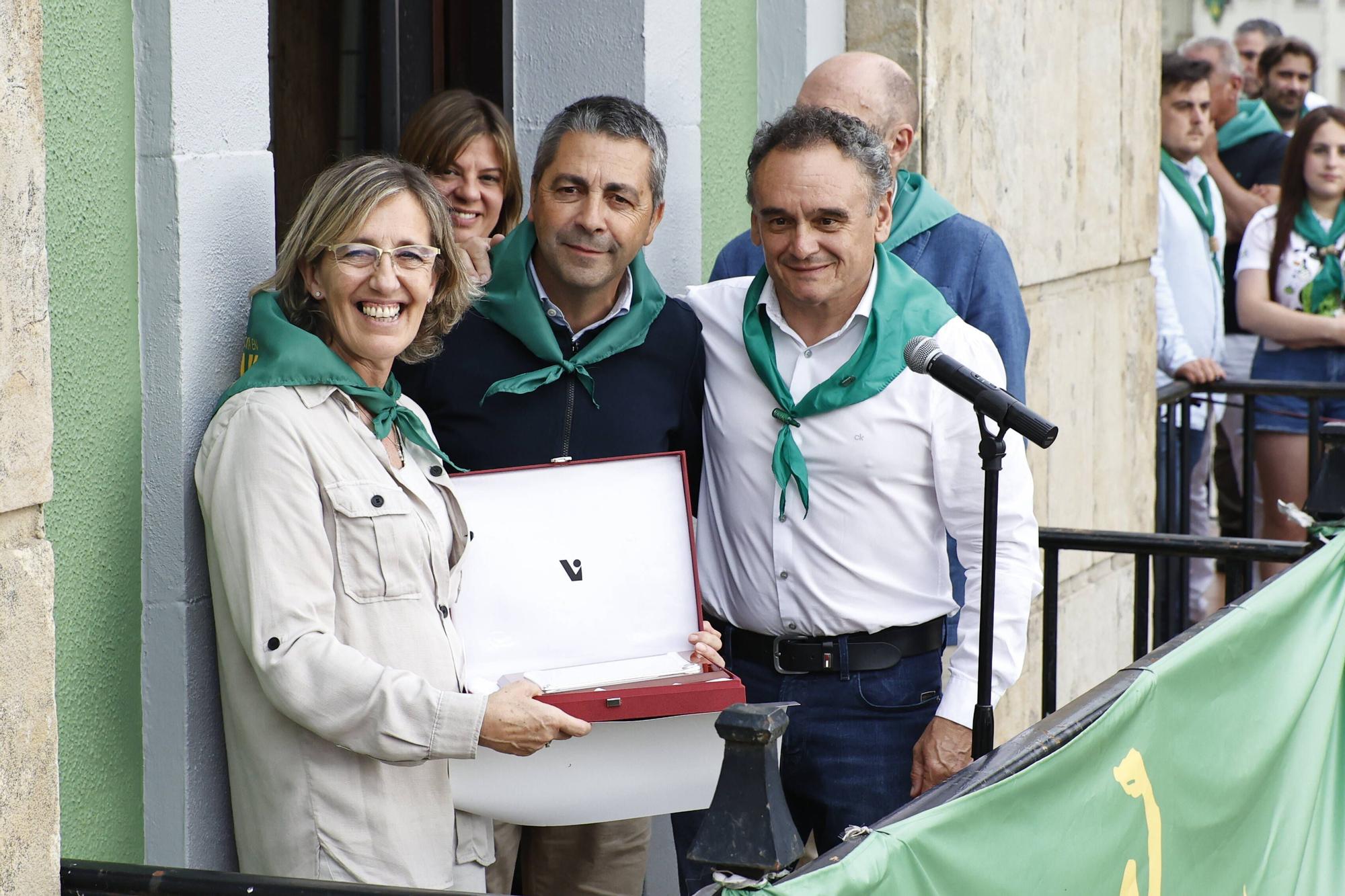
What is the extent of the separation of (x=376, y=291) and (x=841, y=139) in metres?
1.01

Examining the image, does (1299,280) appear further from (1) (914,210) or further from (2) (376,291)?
(2) (376,291)

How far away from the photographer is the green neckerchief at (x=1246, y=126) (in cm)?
894

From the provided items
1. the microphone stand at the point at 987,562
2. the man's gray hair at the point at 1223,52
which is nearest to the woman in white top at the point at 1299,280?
the man's gray hair at the point at 1223,52

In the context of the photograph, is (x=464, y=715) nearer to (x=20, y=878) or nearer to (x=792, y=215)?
(x=20, y=878)

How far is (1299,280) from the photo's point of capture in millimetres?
7219

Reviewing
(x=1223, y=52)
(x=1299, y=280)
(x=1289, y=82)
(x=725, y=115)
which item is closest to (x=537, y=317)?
(x=725, y=115)

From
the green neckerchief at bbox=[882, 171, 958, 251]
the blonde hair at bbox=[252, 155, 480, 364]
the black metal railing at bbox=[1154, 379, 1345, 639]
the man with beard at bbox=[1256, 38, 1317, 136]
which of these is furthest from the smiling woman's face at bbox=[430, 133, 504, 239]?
the man with beard at bbox=[1256, 38, 1317, 136]

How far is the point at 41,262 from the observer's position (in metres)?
2.05

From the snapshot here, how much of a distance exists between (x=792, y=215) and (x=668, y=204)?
1.26 meters

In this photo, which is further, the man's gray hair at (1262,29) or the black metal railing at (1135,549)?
the man's gray hair at (1262,29)

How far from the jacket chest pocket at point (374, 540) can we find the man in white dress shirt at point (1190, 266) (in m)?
5.12

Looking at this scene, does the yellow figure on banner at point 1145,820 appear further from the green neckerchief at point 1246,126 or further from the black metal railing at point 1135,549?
the green neckerchief at point 1246,126

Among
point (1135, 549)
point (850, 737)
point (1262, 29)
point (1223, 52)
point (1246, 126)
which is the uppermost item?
point (1262, 29)

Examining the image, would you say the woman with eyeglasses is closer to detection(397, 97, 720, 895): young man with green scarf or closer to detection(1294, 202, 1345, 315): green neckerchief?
detection(397, 97, 720, 895): young man with green scarf
